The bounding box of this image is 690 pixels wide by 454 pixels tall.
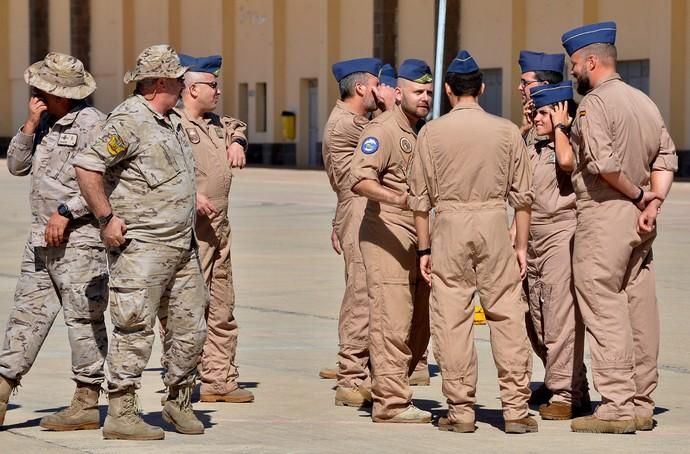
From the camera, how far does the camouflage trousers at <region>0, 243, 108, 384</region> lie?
8.16 meters

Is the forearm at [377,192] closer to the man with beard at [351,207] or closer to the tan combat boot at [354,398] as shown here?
the man with beard at [351,207]

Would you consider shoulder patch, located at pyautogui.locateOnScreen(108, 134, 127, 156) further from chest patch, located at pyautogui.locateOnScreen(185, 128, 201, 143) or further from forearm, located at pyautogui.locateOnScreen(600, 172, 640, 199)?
forearm, located at pyautogui.locateOnScreen(600, 172, 640, 199)

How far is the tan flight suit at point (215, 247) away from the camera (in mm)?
9312

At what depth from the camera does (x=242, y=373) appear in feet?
34.1

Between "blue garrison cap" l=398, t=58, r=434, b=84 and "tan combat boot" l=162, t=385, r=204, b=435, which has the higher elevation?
"blue garrison cap" l=398, t=58, r=434, b=84

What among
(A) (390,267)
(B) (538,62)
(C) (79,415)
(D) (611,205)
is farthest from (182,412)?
(B) (538,62)

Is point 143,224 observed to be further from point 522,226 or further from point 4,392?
point 522,226

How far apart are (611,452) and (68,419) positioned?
2681 millimetres

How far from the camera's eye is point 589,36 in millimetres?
8266

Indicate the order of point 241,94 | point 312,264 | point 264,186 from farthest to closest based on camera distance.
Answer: point 241,94, point 264,186, point 312,264

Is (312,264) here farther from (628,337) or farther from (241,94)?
(241,94)

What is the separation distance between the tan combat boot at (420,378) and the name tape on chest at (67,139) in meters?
2.86

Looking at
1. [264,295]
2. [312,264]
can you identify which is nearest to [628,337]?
[264,295]

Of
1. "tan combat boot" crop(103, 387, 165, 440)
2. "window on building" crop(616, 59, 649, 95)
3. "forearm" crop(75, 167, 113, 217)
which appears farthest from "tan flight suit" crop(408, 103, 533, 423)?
"window on building" crop(616, 59, 649, 95)
